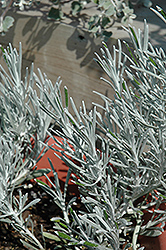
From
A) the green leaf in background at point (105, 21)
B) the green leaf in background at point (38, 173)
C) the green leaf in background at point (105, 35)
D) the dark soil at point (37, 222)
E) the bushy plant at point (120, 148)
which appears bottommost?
the dark soil at point (37, 222)

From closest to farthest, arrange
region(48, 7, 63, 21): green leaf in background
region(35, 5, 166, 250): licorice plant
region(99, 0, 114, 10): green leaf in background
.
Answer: region(35, 5, 166, 250): licorice plant, region(99, 0, 114, 10): green leaf in background, region(48, 7, 63, 21): green leaf in background

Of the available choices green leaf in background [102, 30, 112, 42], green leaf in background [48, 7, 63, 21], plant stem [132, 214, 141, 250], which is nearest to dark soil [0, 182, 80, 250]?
plant stem [132, 214, 141, 250]

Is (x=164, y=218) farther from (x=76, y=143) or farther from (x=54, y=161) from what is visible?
(x=54, y=161)

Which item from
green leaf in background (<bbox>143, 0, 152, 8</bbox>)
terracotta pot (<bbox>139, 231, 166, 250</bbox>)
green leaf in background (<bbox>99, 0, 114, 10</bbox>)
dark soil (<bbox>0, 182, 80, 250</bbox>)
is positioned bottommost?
dark soil (<bbox>0, 182, 80, 250</bbox>)

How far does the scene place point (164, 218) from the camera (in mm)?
707

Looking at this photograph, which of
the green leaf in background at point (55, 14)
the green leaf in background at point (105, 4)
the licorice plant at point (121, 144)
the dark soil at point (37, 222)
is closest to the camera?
the licorice plant at point (121, 144)

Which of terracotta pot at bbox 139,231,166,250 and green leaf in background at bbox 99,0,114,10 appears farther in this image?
green leaf in background at bbox 99,0,114,10

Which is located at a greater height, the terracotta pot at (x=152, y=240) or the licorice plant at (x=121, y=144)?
the licorice plant at (x=121, y=144)

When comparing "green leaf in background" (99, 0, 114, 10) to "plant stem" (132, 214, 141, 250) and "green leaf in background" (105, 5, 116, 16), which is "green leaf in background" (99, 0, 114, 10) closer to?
"green leaf in background" (105, 5, 116, 16)

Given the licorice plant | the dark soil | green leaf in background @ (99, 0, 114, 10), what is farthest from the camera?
green leaf in background @ (99, 0, 114, 10)

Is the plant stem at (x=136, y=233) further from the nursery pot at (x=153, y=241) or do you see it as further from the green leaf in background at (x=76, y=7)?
the green leaf in background at (x=76, y=7)

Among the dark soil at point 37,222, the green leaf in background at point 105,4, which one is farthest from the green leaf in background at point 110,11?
the dark soil at point 37,222

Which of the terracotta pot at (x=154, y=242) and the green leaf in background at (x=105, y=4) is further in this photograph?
the green leaf in background at (x=105, y=4)

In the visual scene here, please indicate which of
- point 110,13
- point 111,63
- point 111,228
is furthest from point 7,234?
point 110,13
